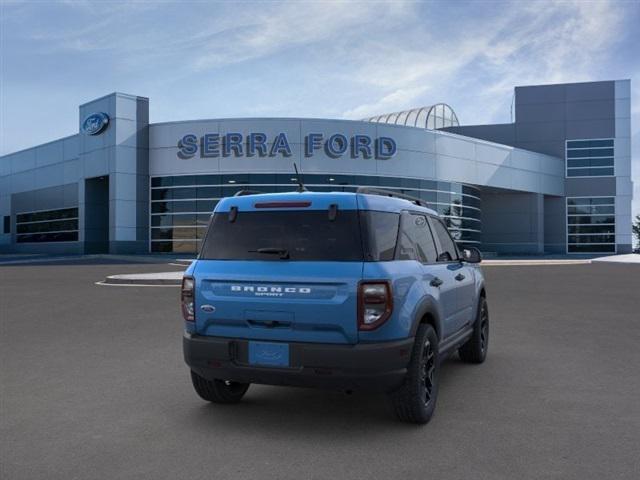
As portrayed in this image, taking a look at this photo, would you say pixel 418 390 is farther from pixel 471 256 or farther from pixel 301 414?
pixel 471 256

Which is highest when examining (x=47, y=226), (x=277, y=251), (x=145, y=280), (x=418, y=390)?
(x=47, y=226)

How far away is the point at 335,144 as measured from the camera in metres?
38.2

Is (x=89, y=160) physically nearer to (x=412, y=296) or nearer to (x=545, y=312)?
(x=545, y=312)

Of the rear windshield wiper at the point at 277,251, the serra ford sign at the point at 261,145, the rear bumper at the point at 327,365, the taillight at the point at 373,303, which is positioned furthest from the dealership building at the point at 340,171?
the taillight at the point at 373,303

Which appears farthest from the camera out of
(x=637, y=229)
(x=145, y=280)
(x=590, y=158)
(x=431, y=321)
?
(x=637, y=229)

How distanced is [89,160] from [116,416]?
39979 mm

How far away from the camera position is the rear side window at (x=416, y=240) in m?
5.10

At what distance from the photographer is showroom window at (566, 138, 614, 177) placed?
51375mm

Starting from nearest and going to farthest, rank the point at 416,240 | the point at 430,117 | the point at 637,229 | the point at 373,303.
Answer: the point at 373,303 < the point at 416,240 < the point at 430,117 < the point at 637,229

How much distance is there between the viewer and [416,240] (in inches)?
216

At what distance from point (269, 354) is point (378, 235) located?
1.25 meters

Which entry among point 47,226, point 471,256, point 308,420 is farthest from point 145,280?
point 47,226

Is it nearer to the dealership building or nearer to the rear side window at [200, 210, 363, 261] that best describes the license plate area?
the rear side window at [200, 210, 363, 261]

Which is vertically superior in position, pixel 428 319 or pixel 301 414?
pixel 428 319
